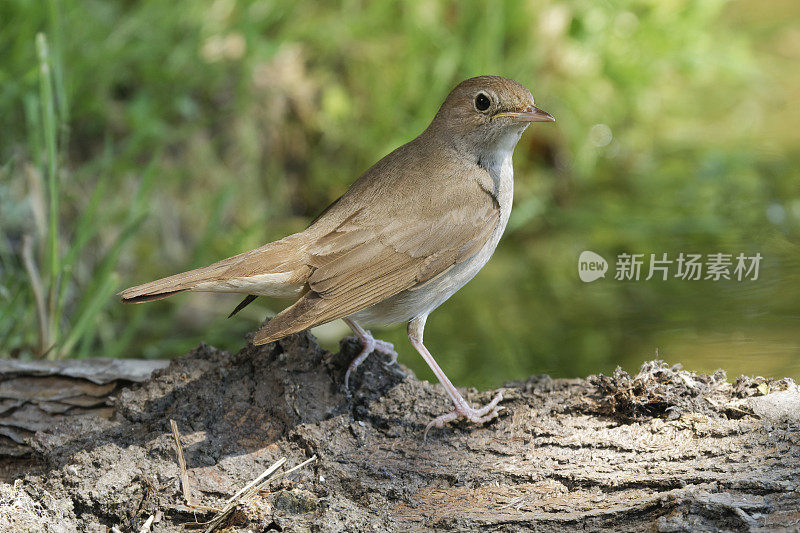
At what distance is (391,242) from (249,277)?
1.83 feet

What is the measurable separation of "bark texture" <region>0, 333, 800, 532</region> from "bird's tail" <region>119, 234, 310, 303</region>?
0.73ft

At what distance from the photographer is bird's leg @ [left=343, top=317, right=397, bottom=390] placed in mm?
3238

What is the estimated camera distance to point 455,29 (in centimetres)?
700

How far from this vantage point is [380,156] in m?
6.62

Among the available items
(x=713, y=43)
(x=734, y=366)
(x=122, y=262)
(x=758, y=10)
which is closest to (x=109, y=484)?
(x=734, y=366)

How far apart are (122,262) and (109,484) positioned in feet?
11.0

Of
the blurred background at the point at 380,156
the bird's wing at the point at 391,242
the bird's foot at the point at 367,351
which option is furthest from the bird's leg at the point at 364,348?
the blurred background at the point at 380,156

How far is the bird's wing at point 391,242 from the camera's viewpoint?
3090 millimetres

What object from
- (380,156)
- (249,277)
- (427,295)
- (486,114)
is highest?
(380,156)

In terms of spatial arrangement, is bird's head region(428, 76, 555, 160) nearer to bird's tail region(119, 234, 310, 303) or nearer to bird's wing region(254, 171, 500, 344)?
bird's wing region(254, 171, 500, 344)

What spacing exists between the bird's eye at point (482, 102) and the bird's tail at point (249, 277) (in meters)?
0.93

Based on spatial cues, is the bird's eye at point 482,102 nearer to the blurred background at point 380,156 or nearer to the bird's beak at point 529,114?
the bird's beak at point 529,114

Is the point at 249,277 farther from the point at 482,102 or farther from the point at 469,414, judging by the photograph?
the point at 482,102

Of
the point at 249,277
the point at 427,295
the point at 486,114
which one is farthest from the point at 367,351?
the point at 486,114
